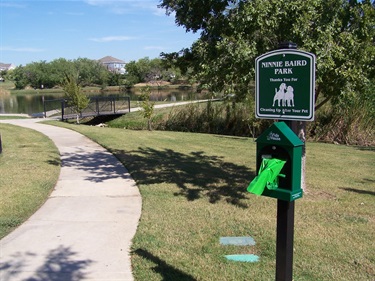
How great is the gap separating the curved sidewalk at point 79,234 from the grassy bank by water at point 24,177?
0.56 ft

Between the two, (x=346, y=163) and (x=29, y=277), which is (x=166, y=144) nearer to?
(x=346, y=163)

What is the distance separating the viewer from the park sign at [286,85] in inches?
98.0

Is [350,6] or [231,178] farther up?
[350,6]

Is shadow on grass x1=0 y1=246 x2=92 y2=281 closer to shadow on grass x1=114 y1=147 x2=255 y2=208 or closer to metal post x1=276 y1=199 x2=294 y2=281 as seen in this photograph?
metal post x1=276 y1=199 x2=294 y2=281

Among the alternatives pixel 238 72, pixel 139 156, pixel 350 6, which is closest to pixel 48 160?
pixel 139 156

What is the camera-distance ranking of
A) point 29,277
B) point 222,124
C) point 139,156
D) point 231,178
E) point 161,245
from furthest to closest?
point 222,124
point 139,156
point 231,178
point 161,245
point 29,277

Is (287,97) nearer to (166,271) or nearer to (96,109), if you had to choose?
(166,271)

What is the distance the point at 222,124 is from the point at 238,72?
12496mm

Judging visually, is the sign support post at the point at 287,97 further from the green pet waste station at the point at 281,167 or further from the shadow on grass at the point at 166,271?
the shadow on grass at the point at 166,271

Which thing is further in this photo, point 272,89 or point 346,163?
point 346,163

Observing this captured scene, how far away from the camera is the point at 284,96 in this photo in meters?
2.59

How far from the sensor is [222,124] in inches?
702

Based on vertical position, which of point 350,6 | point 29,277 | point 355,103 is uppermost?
point 350,6

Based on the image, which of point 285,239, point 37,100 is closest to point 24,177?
point 285,239
